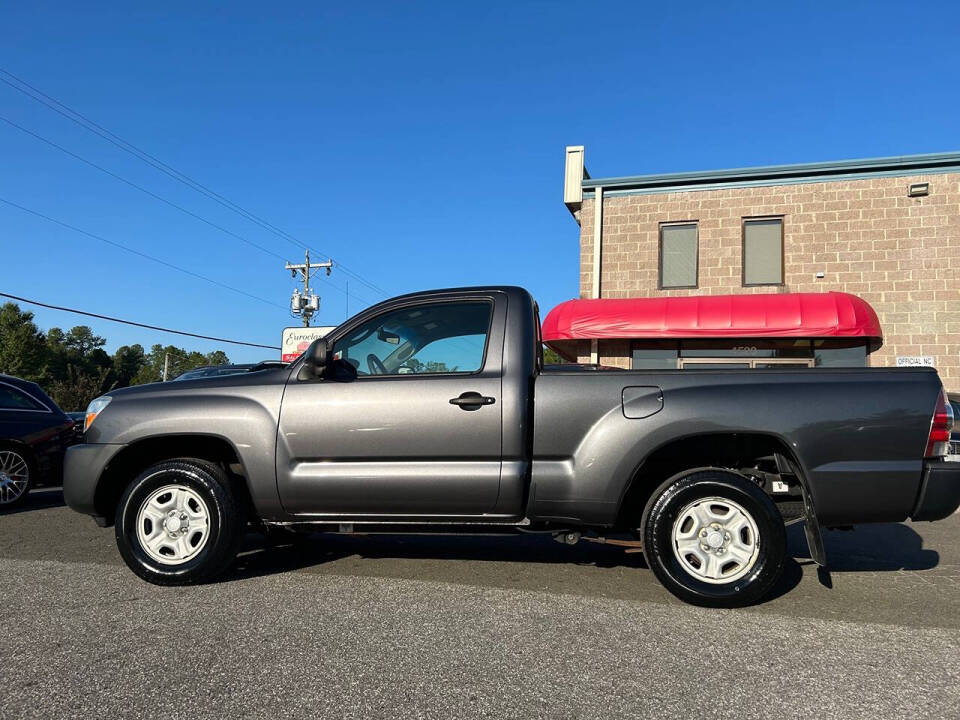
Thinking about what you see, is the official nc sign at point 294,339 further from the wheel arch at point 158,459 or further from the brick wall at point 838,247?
the wheel arch at point 158,459

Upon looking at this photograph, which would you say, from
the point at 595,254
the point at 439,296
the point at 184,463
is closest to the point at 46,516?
the point at 184,463

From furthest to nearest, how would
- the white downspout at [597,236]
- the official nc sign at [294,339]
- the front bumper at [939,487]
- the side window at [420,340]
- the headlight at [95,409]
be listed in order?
the official nc sign at [294,339], the white downspout at [597,236], the headlight at [95,409], the side window at [420,340], the front bumper at [939,487]

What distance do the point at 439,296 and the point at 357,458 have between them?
119cm

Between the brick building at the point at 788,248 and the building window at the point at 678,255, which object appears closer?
the brick building at the point at 788,248

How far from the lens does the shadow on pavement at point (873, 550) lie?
5.24 metres

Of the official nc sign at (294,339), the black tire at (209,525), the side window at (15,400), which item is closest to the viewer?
the black tire at (209,525)

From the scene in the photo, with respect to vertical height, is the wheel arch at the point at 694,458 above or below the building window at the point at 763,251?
below

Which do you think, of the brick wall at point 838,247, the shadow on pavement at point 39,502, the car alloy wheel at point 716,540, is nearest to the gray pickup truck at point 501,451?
the car alloy wheel at point 716,540

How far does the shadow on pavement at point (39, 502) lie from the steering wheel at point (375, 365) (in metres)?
5.56

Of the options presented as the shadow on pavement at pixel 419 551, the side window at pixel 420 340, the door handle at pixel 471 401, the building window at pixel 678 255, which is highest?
the building window at pixel 678 255

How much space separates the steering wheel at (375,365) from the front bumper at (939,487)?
125 inches

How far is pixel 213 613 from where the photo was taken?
3.91 metres

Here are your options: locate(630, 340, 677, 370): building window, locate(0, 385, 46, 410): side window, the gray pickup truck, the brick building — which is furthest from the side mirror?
locate(630, 340, 677, 370): building window

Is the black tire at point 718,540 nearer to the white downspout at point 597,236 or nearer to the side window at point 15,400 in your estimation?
the side window at point 15,400
